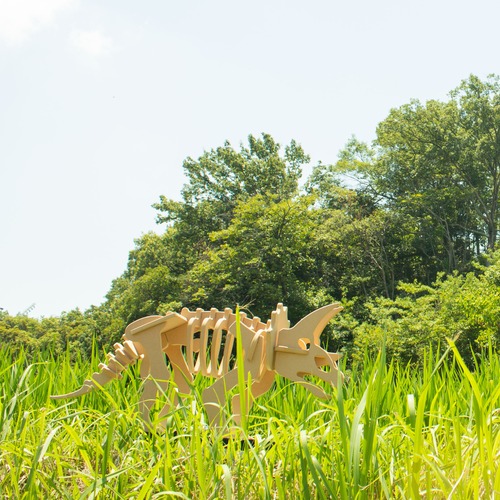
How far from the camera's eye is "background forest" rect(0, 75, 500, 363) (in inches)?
746

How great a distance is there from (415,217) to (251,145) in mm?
6977

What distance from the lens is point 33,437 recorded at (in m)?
2.80

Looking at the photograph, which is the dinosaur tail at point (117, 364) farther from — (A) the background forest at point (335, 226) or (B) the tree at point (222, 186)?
(B) the tree at point (222, 186)

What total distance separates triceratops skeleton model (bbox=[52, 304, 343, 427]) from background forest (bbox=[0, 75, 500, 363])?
13978 mm

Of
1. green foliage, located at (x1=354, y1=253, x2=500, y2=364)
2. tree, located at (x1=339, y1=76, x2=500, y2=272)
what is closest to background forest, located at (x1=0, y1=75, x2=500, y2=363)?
tree, located at (x1=339, y1=76, x2=500, y2=272)

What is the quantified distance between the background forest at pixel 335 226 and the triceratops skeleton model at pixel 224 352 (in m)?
14.0

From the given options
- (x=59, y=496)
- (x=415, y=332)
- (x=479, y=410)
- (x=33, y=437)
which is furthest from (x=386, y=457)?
(x=415, y=332)

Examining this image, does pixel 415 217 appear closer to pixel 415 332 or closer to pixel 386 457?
pixel 415 332

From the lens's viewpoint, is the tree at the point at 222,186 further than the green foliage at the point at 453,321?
Yes

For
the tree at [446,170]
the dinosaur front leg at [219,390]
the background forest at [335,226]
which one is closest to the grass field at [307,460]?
the dinosaur front leg at [219,390]

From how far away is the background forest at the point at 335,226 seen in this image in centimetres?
1894

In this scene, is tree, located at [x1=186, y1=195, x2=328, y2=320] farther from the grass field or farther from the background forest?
the grass field

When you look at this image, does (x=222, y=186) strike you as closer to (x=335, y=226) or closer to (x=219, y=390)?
(x=335, y=226)

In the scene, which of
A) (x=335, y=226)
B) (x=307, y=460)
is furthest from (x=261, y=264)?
(x=307, y=460)
